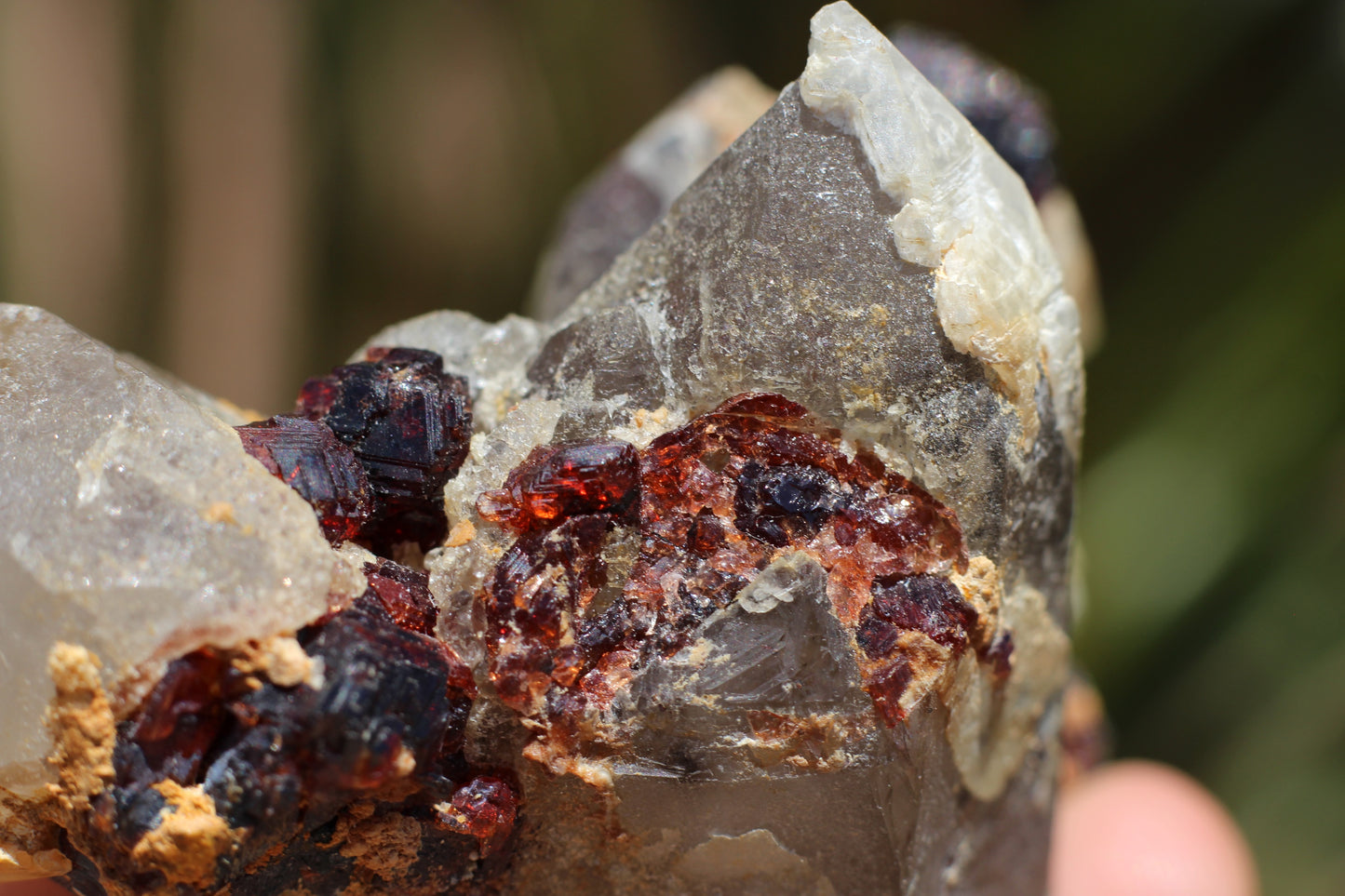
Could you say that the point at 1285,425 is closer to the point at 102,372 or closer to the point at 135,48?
the point at 102,372

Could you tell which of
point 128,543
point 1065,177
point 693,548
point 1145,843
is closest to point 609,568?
point 693,548

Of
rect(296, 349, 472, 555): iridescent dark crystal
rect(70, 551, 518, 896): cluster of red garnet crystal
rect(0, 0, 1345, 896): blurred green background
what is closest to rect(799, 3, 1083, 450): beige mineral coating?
rect(296, 349, 472, 555): iridescent dark crystal

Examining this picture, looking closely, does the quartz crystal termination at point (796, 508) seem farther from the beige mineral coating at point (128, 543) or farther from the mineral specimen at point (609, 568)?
the beige mineral coating at point (128, 543)

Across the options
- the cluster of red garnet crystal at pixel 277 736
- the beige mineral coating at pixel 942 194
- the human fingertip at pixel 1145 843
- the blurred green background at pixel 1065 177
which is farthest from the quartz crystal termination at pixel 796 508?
the blurred green background at pixel 1065 177

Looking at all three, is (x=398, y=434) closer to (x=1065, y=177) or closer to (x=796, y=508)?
(x=796, y=508)

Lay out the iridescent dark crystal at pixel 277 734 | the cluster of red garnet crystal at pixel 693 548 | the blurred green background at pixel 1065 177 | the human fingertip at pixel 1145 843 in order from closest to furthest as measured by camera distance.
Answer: the iridescent dark crystal at pixel 277 734
the cluster of red garnet crystal at pixel 693 548
the human fingertip at pixel 1145 843
the blurred green background at pixel 1065 177

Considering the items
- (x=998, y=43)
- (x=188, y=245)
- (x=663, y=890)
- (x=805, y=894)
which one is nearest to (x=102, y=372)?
(x=663, y=890)
